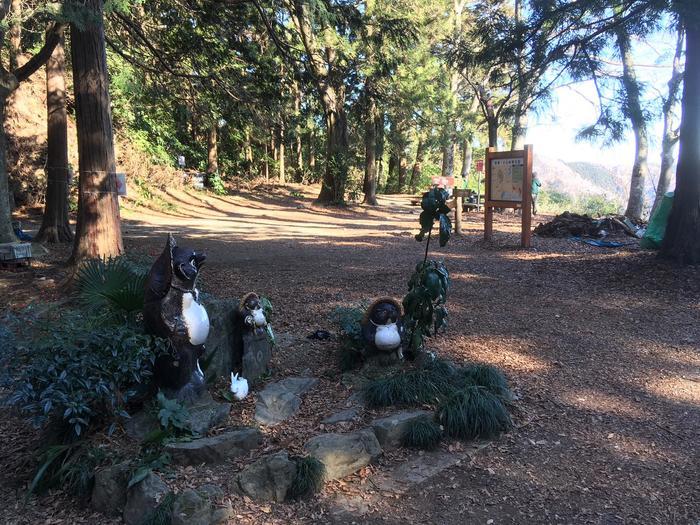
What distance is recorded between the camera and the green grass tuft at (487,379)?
13.4 ft

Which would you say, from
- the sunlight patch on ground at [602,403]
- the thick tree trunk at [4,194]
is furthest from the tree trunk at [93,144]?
the sunlight patch on ground at [602,403]

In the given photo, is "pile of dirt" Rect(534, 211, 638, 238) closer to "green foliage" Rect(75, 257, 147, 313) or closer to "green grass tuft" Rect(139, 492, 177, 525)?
"green foliage" Rect(75, 257, 147, 313)

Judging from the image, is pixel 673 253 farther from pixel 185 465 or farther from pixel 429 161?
pixel 429 161

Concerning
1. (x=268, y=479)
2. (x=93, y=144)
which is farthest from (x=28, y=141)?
(x=268, y=479)

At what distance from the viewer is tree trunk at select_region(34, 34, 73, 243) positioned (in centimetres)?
1084

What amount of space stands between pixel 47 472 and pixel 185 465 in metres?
0.82

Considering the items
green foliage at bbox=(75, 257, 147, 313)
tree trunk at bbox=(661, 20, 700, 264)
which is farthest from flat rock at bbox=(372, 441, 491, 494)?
tree trunk at bbox=(661, 20, 700, 264)

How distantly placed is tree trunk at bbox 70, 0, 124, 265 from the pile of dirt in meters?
10.2

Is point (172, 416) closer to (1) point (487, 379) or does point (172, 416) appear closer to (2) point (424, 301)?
(2) point (424, 301)

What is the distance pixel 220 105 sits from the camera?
466 inches

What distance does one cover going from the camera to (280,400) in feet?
13.4

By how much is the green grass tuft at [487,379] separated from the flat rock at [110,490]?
7.90 feet

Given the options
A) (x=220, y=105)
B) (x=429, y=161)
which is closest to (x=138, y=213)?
(x=220, y=105)

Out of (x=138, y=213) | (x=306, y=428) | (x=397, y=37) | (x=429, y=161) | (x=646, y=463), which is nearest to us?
(x=646, y=463)
